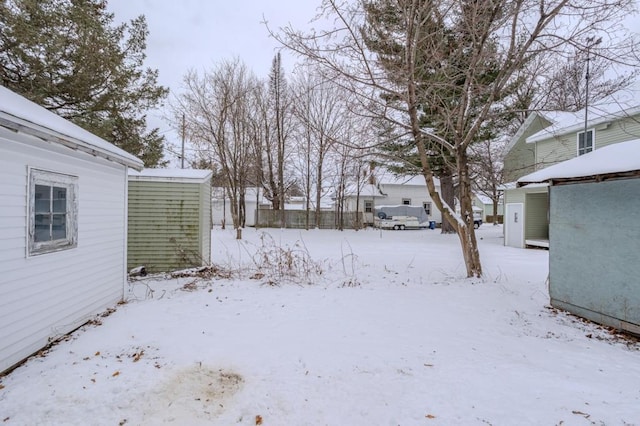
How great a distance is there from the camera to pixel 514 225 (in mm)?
14992

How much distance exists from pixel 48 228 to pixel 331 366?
3554 mm

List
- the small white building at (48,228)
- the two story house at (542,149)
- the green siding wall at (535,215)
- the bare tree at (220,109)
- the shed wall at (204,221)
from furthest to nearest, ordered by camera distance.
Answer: the bare tree at (220,109), the green siding wall at (535,215), the two story house at (542,149), the shed wall at (204,221), the small white building at (48,228)

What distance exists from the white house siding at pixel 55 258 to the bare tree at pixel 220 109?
1242 centimetres

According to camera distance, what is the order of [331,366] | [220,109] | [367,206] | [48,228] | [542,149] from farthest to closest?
[367,206] < [220,109] < [542,149] < [48,228] < [331,366]

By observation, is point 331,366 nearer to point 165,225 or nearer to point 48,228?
point 48,228

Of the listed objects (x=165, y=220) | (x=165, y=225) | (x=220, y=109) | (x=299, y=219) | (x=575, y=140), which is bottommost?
(x=299, y=219)

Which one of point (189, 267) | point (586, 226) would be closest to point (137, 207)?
point (189, 267)

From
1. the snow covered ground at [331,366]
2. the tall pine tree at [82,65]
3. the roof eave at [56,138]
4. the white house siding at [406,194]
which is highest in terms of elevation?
the tall pine tree at [82,65]

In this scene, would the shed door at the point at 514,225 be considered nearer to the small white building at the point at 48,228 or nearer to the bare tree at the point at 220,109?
the bare tree at the point at 220,109

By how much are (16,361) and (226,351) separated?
198 centimetres

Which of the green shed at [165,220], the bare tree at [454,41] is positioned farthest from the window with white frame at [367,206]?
the green shed at [165,220]

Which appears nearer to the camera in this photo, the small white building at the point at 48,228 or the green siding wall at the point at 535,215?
the small white building at the point at 48,228

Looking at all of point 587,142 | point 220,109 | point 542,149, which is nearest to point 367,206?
point 220,109

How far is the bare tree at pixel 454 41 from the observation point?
19.4 feet
